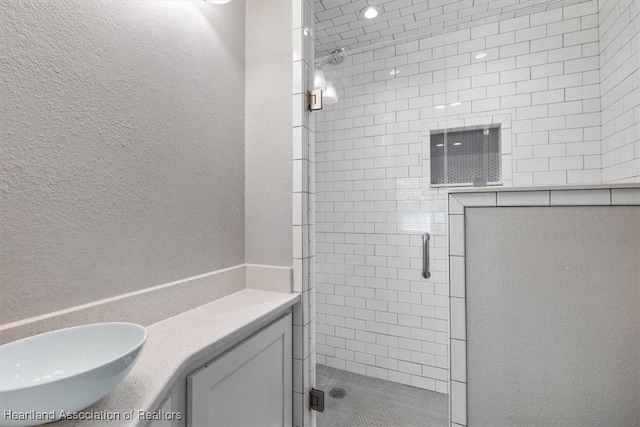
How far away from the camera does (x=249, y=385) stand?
109 centimetres

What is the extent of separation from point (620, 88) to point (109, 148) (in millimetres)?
2452

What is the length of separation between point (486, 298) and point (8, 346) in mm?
1370

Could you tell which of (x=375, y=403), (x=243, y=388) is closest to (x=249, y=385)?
(x=243, y=388)

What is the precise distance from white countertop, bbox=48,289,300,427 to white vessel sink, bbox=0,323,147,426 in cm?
7

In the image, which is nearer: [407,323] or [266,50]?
[266,50]

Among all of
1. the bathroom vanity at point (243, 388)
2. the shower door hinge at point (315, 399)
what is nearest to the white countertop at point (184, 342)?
the bathroom vanity at point (243, 388)

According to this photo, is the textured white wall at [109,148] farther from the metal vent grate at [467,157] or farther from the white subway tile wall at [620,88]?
the white subway tile wall at [620,88]

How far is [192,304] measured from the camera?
121 cm

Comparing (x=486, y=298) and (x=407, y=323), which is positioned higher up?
(x=486, y=298)

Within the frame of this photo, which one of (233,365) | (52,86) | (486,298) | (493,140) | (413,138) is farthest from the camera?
(413,138)

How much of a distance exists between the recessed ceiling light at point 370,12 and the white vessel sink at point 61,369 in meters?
2.24

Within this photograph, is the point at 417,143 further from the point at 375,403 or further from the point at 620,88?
the point at 375,403

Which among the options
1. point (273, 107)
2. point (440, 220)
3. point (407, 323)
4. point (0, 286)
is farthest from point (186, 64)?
point (407, 323)

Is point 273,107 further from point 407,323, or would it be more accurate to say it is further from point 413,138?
point 407,323
